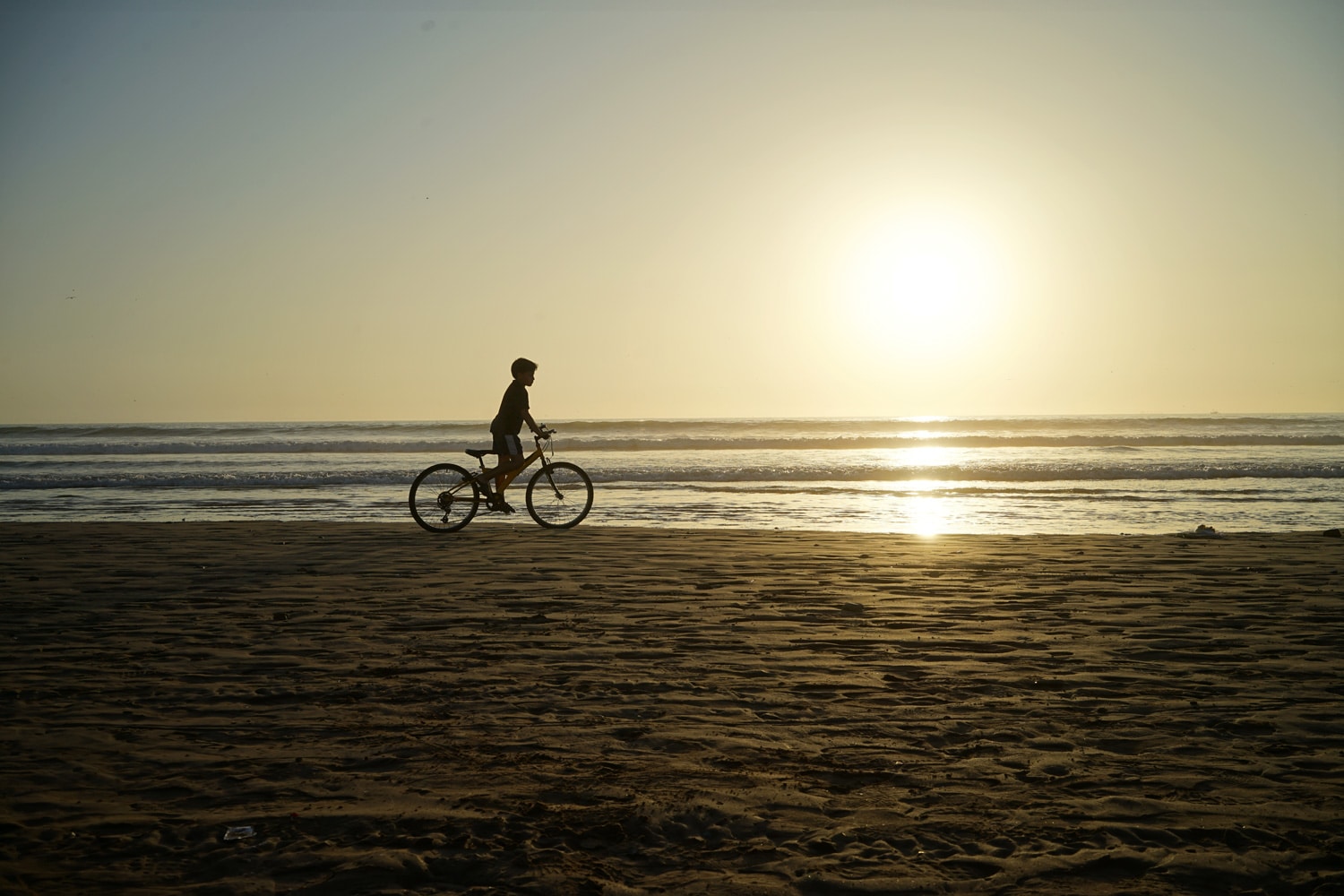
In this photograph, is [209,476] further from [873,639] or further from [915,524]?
[873,639]

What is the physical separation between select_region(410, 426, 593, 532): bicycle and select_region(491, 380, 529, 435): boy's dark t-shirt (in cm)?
38

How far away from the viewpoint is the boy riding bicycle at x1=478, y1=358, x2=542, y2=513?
1323 centimetres

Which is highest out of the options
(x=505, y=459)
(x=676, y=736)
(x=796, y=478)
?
(x=505, y=459)

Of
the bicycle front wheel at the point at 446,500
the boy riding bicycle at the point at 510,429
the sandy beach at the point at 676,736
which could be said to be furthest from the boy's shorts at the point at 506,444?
the sandy beach at the point at 676,736

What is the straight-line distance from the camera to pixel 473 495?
1380 centimetres

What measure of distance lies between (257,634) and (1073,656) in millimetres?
5382

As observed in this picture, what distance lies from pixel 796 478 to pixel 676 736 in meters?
20.3

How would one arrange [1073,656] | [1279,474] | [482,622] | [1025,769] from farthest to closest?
[1279,474]
[482,622]
[1073,656]
[1025,769]

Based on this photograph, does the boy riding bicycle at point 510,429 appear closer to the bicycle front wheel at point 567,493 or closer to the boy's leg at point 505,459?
the boy's leg at point 505,459

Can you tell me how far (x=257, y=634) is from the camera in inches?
262

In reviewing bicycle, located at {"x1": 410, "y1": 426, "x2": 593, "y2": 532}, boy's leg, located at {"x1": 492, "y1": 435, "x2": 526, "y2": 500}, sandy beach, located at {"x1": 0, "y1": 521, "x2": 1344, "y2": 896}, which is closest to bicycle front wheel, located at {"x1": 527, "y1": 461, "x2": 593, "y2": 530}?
bicycle, located at {"x1": 410, "y1": 426, "x2": 593, "y2": 532}

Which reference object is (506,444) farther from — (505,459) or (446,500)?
(446,500)

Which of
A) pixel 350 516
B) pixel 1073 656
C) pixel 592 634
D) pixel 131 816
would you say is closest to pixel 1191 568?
pixel 1073 656

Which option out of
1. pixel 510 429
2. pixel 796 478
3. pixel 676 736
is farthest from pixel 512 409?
pixel 796 478
